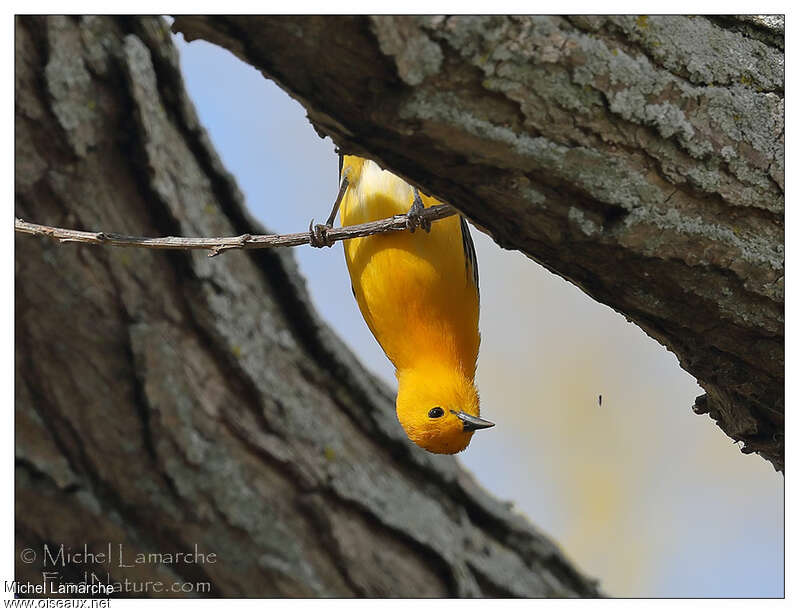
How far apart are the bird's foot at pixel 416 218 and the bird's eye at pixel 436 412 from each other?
0.75 metres

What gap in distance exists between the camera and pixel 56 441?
152 inches

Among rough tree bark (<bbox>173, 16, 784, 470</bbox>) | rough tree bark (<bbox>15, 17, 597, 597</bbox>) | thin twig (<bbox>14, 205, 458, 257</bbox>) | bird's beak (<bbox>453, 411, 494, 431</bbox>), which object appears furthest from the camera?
rough tree bark (<bbox>15, 17, 597, 597</bbox>)

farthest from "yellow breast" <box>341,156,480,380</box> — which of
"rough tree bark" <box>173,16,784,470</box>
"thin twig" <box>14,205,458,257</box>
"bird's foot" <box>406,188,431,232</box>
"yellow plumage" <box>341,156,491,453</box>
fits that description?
"rough tree bark" <box>173,16,784,470</box>

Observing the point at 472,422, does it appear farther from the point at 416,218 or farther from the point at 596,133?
the point at 596,133

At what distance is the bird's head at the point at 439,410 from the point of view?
3.46 m

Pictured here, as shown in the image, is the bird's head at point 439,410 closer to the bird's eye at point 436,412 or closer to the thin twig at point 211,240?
the bird's eye at point 436,412

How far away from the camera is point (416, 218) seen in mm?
2658

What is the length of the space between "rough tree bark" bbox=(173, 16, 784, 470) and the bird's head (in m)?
1.42

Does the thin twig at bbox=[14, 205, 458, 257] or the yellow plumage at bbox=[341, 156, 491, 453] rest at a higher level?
the yellow plumage at bbox=[341, 156, 491, 453]

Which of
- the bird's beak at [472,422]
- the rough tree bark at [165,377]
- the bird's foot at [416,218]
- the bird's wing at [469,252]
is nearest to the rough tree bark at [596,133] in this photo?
the bird's foot at [416,218]

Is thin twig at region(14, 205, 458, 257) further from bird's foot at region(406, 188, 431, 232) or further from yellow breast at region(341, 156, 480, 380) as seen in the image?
yellow breast at region(341, 156, 480, 380)

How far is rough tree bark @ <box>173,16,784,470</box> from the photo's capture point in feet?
4.93

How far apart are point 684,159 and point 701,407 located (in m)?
1.06

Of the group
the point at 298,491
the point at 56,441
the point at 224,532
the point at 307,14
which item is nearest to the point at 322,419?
the point at 298,491
